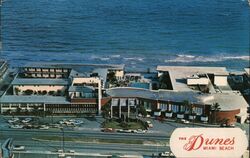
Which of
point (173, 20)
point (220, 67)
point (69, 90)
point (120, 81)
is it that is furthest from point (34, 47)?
point (220, 67)

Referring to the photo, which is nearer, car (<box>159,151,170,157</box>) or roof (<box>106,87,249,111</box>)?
car (<box>159,151,170,157</box>)

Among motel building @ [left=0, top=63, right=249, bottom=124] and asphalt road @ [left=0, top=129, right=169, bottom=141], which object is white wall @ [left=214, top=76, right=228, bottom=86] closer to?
motel building @ [left=0, top=63, right=249, bottom=124]

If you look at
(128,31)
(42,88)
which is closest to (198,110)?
(128,31)

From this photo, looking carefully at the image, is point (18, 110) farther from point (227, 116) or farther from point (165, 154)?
point (227, 116)

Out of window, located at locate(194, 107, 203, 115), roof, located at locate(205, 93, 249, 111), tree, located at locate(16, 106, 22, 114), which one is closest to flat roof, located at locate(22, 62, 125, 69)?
tree, located at locate(16, 106, 22, 114)

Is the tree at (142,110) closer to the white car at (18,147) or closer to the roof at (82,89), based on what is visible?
the roof at (82,89)

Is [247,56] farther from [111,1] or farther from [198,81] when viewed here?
[111,1]
